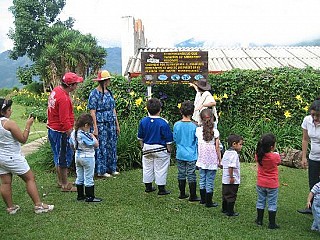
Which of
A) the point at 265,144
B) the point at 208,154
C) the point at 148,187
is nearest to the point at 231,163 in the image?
the point at 208,154

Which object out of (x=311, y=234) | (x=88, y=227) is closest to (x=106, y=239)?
(x=88, y=227)

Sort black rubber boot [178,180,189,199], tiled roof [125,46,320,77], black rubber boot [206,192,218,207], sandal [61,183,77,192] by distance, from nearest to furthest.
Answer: black rubber boot [206,192,218,207] → black rubber boot [178,180,189,199] → sandal [61,183,77,192] → tiled roof [125,46,320,77]

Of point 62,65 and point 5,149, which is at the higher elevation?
point 62,65

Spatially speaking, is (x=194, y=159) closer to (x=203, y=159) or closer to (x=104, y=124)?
(x=203, y=159)

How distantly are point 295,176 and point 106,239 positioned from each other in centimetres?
446

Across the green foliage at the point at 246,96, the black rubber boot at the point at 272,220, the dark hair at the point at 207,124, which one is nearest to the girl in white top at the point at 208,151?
the dark hair at the point at 207,124

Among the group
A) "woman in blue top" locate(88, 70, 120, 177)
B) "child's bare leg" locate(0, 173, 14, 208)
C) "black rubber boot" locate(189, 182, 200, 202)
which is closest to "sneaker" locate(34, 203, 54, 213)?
"child's bare leg" locate(0, 173, 14, 208)

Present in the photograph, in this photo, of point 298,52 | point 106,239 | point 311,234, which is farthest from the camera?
point 298,52

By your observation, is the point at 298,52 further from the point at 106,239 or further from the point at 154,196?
the point at 106,239

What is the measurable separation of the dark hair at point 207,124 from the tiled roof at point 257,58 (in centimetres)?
759

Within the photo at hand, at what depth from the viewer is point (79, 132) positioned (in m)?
5.60

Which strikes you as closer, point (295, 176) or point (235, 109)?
point (295, 176)

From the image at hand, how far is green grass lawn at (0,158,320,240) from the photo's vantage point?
15.3 ft

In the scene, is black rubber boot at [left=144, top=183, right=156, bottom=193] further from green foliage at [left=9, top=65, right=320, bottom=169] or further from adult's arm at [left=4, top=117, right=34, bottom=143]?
green foliage at [left=9, top=65, right=320, bottom=169]
